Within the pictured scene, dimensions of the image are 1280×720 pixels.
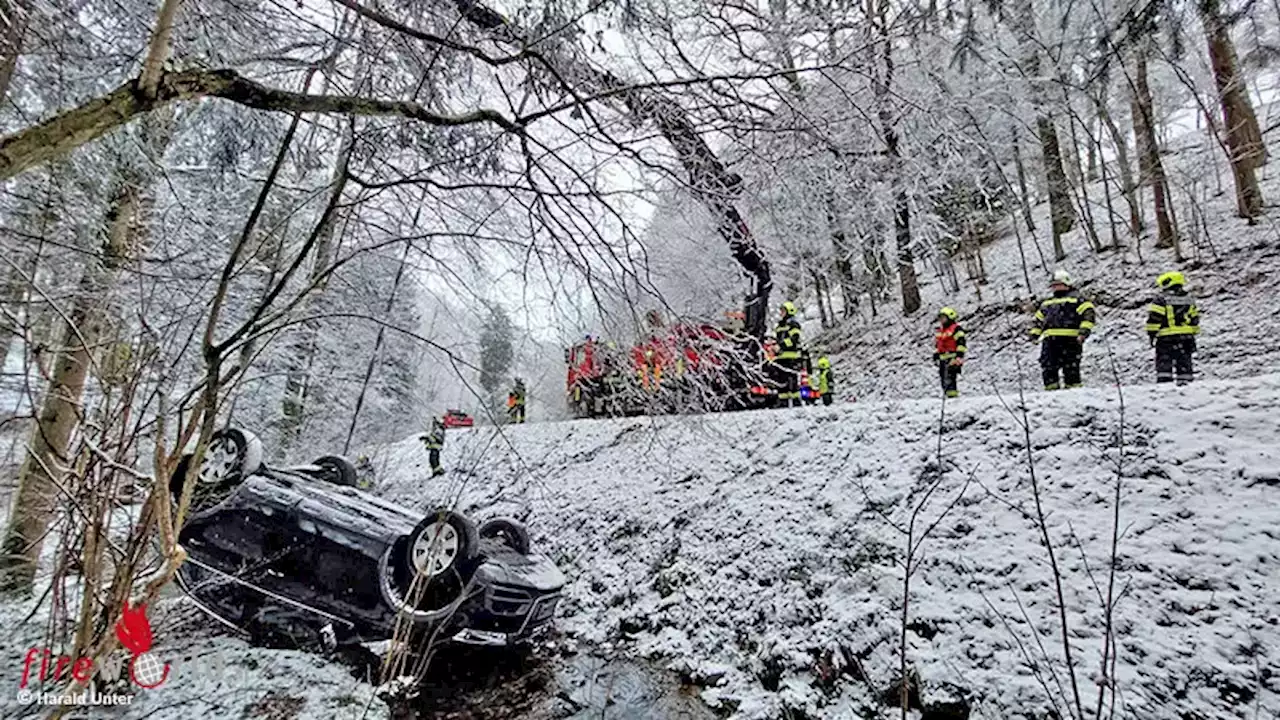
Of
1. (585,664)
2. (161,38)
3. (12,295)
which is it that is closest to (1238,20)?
(161,38)

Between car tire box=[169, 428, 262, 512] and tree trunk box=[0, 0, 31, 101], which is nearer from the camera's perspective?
tree trunk box=[0, 0, 31, 101]

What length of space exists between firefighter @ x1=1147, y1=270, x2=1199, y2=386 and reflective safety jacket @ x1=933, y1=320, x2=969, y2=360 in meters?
2.18

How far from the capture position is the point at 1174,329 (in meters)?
5.96

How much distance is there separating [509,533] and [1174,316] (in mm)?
7479

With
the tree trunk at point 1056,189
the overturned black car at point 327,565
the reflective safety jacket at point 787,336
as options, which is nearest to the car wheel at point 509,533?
the overturned black car at point 327,565

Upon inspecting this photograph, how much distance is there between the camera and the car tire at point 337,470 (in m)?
6.69

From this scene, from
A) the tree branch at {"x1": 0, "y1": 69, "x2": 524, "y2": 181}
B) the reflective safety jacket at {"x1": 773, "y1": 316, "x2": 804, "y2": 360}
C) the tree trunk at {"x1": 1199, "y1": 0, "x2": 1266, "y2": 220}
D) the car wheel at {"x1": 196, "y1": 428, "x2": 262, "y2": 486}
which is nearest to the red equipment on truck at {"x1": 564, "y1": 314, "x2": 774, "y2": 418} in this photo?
the tree branch at {"x1": 0, "y1": 69, "x2": 524, "y2": 181}

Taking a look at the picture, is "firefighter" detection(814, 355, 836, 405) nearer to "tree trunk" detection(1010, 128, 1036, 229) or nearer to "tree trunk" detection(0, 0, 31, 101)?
"tree trunk" detection(1010, 128, 1036, 229)

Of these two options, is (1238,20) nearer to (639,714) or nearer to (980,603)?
(980,603)

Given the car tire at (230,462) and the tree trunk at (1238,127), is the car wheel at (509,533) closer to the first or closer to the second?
the car tire at (230,462)

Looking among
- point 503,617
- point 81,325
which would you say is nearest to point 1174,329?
point 503,617

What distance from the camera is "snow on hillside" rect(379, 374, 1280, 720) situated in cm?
337

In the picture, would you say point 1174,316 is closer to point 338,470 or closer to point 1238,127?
point 1238,127

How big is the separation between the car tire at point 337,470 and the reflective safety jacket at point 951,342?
8.13m
